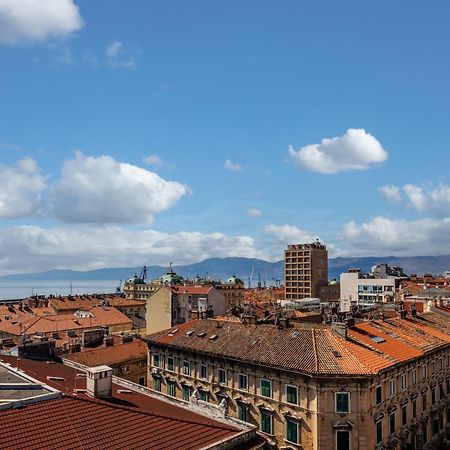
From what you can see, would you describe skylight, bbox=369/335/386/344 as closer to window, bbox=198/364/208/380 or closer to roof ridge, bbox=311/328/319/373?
roof ridge, bbox=311/328/319/373

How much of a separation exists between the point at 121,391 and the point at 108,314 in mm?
95872

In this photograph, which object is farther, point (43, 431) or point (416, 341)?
point (416, 341)

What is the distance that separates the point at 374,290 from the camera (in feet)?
536

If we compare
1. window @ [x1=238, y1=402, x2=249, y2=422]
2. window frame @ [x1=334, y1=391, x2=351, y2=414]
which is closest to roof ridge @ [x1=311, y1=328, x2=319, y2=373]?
window frame @ [x1=334, y1=391, x2=351, y2=414]

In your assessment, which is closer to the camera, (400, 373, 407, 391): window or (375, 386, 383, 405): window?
(375, 386, 383, 405): window

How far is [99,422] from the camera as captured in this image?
85.0 feet

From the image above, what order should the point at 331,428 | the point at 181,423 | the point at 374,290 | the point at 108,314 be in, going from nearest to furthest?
1. the point at 181,423
2. the point at 331,428
3. the point at 108,314
4. the point at 374,290

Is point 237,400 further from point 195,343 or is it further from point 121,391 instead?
point 121,391

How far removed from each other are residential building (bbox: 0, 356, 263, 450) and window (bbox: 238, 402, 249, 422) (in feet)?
62.0

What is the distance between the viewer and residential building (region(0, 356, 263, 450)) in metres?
23.5

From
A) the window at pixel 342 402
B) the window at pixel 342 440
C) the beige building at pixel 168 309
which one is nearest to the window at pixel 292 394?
the window at pixel 342 402

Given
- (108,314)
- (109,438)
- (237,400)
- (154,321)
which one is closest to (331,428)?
(237,400)

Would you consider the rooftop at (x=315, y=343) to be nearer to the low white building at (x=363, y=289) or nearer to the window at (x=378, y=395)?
the window at (x=378, y=395)

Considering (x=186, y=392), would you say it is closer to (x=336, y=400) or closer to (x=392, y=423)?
(x=336, y=400)
